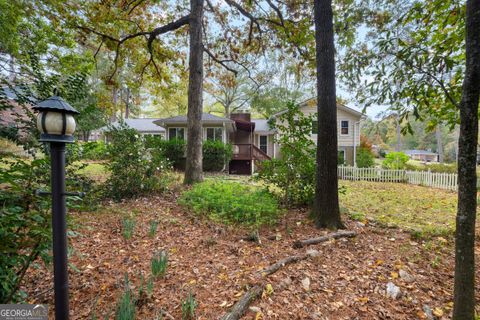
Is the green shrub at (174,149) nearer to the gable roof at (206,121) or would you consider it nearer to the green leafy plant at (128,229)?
the gable roof at (206,121)

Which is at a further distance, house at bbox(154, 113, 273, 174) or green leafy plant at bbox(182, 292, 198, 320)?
house at bbox(154, 113, 273, 174)

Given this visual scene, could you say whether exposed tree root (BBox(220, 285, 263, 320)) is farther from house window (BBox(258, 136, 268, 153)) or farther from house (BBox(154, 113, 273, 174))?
house window (BBox(258, 136, 268, 153))

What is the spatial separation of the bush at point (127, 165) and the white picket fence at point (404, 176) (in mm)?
11311

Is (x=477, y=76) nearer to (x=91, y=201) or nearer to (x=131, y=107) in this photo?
(x=91, y=201)

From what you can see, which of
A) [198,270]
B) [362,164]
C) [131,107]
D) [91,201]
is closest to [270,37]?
[91,201]

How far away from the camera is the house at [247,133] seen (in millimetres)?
14969

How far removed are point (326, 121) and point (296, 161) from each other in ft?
4.50

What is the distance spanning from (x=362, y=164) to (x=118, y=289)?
1578 cm

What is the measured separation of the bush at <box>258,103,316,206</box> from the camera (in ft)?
15.8

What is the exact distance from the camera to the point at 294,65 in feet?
28.0

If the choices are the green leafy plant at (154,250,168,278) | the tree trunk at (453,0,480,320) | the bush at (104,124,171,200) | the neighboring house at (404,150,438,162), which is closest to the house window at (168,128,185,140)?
the bush at (104,124,171,200)

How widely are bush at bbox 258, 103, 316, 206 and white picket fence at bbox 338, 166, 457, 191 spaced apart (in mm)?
9173

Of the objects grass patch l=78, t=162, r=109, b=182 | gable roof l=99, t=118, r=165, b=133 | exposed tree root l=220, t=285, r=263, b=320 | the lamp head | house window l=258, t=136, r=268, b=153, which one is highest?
gable roof l=99, t=118, r=165, b=133

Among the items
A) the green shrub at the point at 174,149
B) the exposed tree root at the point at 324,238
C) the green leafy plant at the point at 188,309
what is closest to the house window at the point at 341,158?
the green shrub at the point at 174,149
